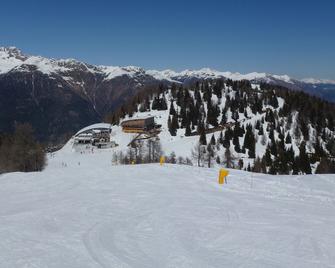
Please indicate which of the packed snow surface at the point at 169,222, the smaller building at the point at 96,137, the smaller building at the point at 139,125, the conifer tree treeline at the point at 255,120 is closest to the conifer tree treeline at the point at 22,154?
the packed snow surface at the point at 169,222

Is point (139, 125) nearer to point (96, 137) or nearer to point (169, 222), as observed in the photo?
point (96, 137)

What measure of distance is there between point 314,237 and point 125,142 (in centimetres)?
12958

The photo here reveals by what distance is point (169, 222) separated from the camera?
52.5 ft

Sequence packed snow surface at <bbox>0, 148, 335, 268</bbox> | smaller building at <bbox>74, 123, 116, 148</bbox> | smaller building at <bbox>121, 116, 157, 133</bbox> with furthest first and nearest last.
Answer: smaller building at <bbox>121, 116, 157, 133</bbox>
smaller building at <bbox>74, 123, 116, 148</bbox>
packed snow surface at <bbox>0, 148, 335, 268</bbox>

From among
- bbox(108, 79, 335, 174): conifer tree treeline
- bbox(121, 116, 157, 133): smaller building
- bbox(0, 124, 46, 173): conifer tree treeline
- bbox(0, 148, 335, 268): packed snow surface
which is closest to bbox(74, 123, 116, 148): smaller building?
bbox(121, 116, 157, 133): smaller building

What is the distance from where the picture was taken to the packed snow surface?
456 inches

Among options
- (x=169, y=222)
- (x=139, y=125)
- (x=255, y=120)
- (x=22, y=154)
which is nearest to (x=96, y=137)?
(x=139, y=125)

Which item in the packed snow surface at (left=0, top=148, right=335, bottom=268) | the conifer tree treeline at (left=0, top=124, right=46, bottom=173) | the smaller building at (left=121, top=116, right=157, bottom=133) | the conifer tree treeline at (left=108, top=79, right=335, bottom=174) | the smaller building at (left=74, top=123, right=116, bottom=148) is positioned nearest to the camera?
the packed snow surface at (left=0, top=148, right=335, bottom=268)

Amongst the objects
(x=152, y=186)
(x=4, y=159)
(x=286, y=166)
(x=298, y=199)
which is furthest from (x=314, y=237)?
(x=286, y=166)

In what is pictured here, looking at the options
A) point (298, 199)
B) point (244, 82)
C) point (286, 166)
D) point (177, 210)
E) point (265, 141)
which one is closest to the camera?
point (177, 210)

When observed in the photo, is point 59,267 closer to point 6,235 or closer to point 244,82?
point 6,235

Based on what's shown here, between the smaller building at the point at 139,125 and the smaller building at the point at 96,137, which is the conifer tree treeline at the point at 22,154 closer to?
the smaller building at the point at 96,137

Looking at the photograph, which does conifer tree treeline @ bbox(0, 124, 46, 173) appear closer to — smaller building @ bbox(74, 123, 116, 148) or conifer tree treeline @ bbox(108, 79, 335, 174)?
conifer tree treeline @ bbox(108, 79, 335, 174)

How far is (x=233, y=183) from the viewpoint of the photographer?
87.4ft
